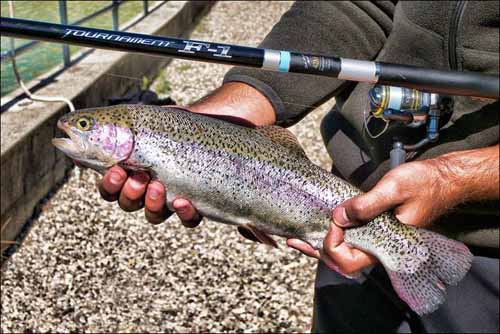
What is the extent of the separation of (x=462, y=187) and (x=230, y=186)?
711 millimetres

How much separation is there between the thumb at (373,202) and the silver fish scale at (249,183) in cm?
9

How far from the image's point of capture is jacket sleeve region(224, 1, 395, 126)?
252 centimetres

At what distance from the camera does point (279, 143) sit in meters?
2.21

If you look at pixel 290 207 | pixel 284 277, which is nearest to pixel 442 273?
pixel 290 207

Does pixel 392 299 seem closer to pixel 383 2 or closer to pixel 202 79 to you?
pixel 383 2

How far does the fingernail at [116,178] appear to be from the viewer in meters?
2.09

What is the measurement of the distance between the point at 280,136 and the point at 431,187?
52 centimetres

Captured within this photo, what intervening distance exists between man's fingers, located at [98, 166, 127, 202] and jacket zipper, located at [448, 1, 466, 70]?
45.3 inches

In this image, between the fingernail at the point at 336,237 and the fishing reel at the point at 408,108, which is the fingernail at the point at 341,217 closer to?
the fingernail at the point at 336,237

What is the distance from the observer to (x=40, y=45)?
6.79 meters

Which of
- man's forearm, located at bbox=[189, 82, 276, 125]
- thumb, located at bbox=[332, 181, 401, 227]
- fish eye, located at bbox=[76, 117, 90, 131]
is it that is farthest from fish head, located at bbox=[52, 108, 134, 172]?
thumb, located at bbox=[332, 181, 401, 227]

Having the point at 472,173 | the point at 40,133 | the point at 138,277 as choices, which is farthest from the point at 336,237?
the point at 40,133

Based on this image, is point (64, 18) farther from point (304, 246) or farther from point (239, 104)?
point (304, 246)

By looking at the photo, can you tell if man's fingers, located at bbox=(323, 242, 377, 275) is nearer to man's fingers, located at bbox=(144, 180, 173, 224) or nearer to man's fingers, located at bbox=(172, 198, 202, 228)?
man's fingers, located at bbox=(172, 198, 202, 228)
